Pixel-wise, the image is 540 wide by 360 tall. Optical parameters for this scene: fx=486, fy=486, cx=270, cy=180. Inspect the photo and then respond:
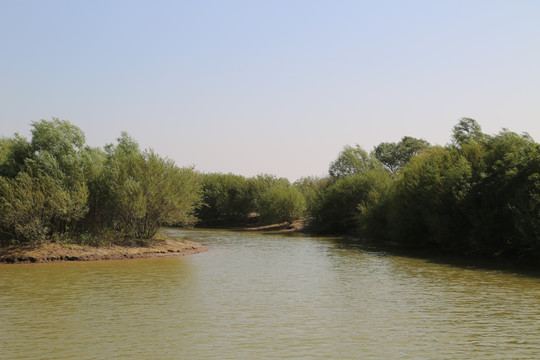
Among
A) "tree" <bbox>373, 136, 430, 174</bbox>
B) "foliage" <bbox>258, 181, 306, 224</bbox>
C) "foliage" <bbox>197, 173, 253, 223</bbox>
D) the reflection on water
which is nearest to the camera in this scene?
the reflection on water

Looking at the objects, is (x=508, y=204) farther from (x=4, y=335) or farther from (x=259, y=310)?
(x=4, y=335)

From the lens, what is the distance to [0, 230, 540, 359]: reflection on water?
14406mm

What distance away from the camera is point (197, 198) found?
1700 inches

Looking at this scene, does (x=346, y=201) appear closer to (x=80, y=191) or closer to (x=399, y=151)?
(x=80, y=191)

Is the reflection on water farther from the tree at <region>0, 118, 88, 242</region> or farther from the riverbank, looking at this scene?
the tree at <region>0, 118, 88, 242</region>

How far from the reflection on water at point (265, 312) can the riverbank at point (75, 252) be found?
6.26 feet

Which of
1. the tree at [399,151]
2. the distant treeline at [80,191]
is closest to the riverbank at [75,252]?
the distant treeline at [80,191]

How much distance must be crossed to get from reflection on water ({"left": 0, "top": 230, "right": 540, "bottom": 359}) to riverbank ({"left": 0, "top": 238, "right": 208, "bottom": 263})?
1907 mm

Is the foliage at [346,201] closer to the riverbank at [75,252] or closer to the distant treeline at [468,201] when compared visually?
the distant treeline at [468,201]

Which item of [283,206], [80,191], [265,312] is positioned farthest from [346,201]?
[265,312]

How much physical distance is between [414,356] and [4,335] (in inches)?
512

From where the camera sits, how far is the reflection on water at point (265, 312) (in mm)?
14406

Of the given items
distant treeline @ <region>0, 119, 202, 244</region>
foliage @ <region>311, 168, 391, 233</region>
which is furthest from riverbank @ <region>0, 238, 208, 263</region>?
foliage @ <region>311, 168, 391, 233</region>

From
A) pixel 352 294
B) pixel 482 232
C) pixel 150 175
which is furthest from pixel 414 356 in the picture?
pixel 150 175
